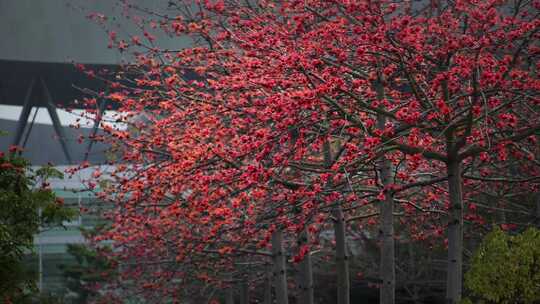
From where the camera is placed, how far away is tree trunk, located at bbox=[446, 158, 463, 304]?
1127 cm

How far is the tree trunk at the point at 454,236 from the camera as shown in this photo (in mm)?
11266

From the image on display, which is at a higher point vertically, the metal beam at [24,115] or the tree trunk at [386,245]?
the metal beam at [24,115]

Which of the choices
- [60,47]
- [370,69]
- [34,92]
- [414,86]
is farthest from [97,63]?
[414,86]

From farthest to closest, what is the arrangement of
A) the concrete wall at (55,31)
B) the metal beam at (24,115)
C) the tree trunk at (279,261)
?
the metal beam at (24,115) < the concrete wall at (55,31) < the tree trunk at (279,261)

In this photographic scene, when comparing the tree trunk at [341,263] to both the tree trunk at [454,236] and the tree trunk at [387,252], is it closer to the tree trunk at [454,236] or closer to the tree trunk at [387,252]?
the tree trunk at [387,252]

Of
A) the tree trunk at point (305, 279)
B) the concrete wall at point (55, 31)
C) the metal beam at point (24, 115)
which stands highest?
the concrete wall at point (55, 31)

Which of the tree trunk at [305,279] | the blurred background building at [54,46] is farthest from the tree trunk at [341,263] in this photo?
the blurred background building at [54,46]

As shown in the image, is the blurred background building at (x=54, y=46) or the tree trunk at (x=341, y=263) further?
the blurred background building at (x=54, y=46)

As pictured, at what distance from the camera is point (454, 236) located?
1141 centimetres

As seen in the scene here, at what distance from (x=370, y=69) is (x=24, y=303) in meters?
7.17

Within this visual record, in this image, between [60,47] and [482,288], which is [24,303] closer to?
[482,288]

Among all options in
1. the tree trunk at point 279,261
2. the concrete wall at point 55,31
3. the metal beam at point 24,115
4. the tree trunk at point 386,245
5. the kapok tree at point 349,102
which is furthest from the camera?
the metal beam at point 24,115

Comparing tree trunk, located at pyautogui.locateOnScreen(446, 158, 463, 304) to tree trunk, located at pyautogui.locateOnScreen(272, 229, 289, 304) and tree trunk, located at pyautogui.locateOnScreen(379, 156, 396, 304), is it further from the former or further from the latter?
tree trunk, located at pyautogui.locateOnScreen(272, 229, 289, 304)

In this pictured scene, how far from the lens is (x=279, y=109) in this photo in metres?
9.80
